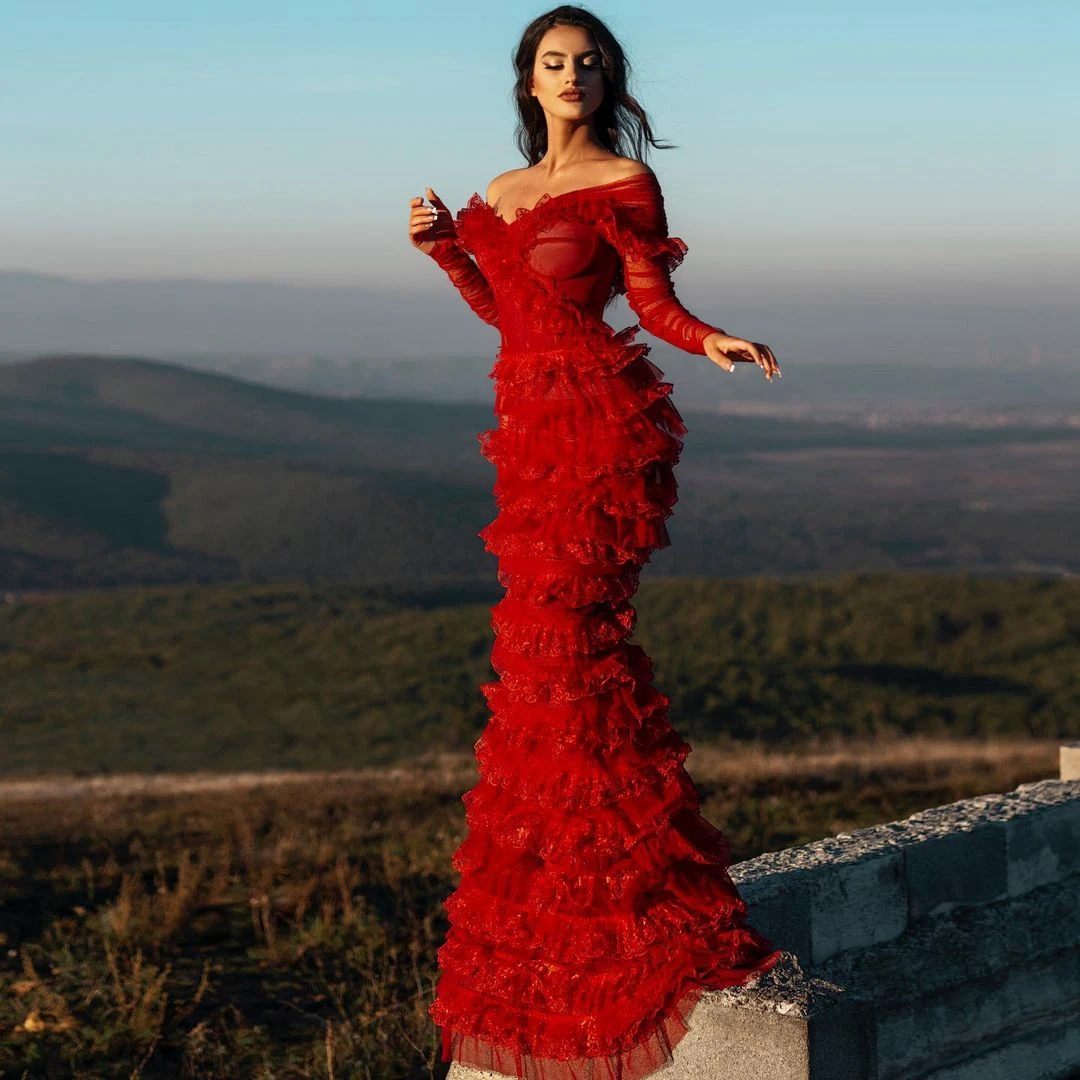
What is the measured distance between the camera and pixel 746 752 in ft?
52.2

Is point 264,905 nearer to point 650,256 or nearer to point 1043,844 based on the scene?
point 1043,844

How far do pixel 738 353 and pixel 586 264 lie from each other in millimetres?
564

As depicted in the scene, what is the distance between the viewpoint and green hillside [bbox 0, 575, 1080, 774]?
20906 mm

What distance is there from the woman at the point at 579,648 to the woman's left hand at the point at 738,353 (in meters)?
0.18

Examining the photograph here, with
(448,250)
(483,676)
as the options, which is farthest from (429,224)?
(483,676)

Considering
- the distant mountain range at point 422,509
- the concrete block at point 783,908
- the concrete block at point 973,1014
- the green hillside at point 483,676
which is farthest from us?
the distant mountain range at point 422,509

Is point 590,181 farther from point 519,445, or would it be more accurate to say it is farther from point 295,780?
point 295,780

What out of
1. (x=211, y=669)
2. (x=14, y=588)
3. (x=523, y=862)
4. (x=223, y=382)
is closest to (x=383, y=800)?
(x=523, y=862)

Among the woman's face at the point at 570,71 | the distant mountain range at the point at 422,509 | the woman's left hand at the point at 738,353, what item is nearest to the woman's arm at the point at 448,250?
the woman's face at the point at 570,71

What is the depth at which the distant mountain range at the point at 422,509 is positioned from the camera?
82375mm

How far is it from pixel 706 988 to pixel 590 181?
2.30 m

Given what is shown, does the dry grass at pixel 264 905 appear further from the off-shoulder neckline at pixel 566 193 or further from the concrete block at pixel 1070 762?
the off-shoulder neckline at pixel 566 193

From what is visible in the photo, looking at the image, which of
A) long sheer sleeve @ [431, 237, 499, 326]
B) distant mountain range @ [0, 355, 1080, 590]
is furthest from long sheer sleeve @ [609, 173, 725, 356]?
distant mountain range @ [0, 355, 1080, 590]

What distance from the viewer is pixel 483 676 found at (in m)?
24.2
